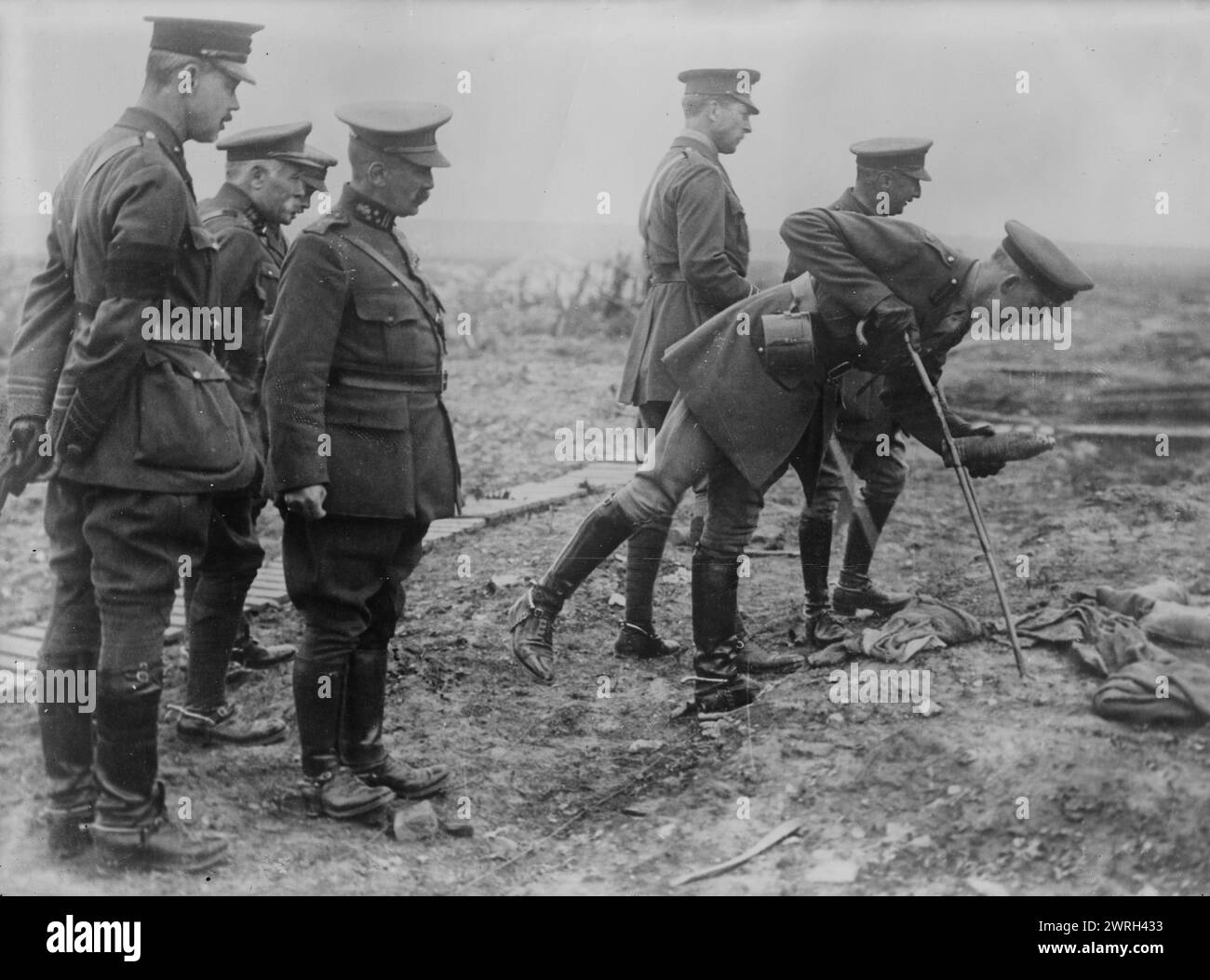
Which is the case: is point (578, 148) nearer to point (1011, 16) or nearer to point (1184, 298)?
point (1011, 16)

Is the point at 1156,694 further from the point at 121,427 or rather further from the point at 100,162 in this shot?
the point at 100,162

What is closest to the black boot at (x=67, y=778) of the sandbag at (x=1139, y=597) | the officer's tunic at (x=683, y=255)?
the officer's tunic at (x=683, y=255)

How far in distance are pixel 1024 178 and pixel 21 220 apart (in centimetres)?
467

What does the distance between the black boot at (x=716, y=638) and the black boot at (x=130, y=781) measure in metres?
1.84

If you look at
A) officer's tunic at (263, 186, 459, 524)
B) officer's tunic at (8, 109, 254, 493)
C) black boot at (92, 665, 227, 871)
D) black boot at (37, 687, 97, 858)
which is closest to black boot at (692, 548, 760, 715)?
officer's tunic at (263, 186, 459, 524)

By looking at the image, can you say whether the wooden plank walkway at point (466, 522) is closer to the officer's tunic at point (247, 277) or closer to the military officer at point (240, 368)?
the military officer at point (240, 368)

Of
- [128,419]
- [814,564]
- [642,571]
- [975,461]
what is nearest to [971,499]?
[975,461]

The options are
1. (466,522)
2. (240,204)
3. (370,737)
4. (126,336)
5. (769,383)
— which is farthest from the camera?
(466,522)

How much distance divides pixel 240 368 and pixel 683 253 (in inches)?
69.4

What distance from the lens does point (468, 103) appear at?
5.75 m

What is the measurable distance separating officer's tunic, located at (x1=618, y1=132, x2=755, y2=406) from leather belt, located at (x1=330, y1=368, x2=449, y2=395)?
1391mm

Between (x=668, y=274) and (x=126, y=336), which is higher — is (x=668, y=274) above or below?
above

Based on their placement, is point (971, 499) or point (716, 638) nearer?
point (971, 499)

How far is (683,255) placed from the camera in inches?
195
